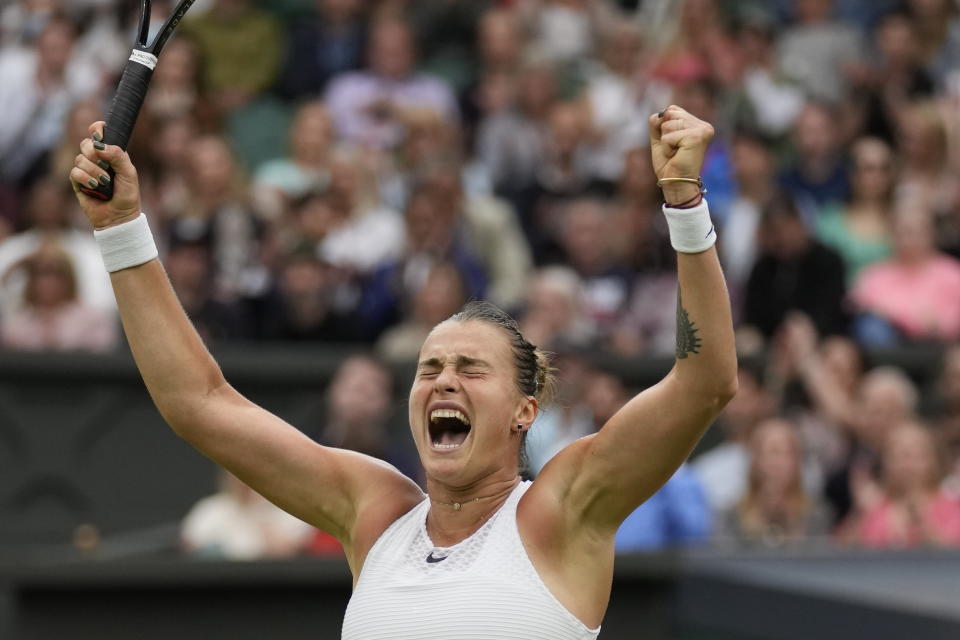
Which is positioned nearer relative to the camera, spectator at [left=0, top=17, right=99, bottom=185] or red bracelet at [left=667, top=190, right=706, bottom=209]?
red bracelet at [left=667, top=190, right=706, bottom=209]

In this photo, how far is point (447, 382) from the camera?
140 inches

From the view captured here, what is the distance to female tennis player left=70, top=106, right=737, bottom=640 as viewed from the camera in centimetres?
325

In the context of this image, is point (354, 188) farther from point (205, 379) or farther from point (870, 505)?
point (205, 379)

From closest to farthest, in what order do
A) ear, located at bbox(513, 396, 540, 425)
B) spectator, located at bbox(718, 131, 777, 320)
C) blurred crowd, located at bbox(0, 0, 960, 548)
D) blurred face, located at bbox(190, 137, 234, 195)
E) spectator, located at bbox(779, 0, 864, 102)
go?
ear, located at bbox(513, 396, 540, 425) < blurred crowd, located at bbox(0, 0, 960, 548) < blurred face, located at bbox(190, 137, 234, 195) < spectator, located at bbox(718, 131, 777, 320) < spectator, located at bbox(779, 0, 864, 102)

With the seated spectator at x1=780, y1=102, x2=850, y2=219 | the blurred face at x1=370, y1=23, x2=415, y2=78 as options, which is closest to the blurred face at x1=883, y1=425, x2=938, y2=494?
the seated spectator at x1=780, y1=102, x2=850, y2=219

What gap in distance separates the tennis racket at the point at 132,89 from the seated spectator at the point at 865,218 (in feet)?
21.2

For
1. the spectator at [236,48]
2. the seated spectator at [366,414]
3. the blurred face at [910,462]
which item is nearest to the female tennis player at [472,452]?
the seated spectator at [366,414]

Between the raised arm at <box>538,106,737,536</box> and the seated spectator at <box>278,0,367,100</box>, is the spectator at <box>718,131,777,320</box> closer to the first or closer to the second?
the seated spectator at <box>278,0,367,100</box>

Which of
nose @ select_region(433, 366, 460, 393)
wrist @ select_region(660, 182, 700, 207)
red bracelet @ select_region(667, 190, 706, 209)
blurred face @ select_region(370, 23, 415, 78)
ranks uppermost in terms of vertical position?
wrist @ select_region(660, 182, 700, 207)

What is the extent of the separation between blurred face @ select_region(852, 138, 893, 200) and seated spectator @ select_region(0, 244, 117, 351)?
430 centimetres

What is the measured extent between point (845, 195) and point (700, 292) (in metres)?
7.13

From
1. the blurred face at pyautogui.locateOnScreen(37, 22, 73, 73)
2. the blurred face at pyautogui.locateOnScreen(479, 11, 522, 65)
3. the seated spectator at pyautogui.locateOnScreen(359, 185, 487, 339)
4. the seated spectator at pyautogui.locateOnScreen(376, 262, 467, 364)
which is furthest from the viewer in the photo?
the blurred face at pyautogui.locateOnScreen(479, 11, 522, 65)

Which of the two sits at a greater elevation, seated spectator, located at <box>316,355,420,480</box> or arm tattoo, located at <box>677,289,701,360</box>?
arm tattoo, located at <box>677,289,701,360</box>

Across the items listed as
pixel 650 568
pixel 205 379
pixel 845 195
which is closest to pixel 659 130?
pixel 205 379
